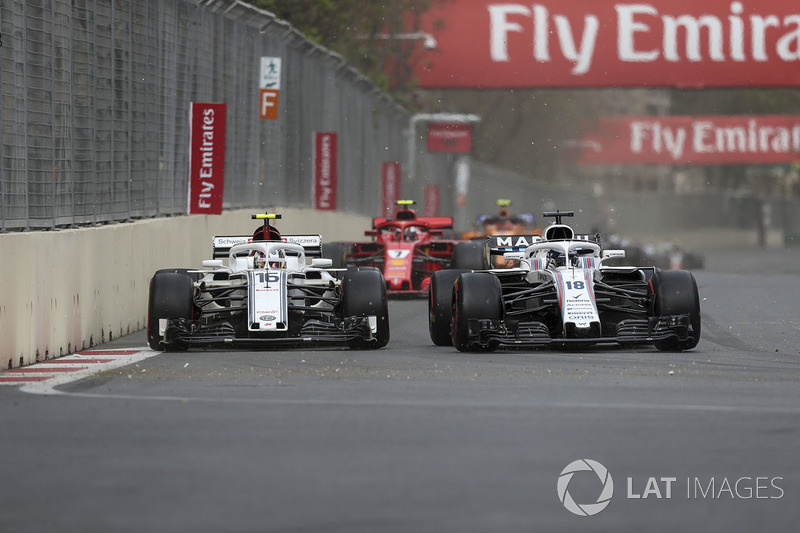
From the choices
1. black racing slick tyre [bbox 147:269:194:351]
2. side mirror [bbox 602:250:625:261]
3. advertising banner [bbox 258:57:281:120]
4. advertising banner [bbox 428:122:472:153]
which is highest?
advertising banner [bbox 428:122:472:153]

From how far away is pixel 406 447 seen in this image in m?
9.18

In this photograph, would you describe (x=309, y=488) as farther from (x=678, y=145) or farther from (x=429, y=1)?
(x=678, y=145)

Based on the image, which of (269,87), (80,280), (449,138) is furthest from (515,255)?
(449,138)

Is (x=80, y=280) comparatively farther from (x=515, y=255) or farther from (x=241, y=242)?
(x=515, y=255)


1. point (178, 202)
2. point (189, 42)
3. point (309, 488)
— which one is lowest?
point (309, 488)

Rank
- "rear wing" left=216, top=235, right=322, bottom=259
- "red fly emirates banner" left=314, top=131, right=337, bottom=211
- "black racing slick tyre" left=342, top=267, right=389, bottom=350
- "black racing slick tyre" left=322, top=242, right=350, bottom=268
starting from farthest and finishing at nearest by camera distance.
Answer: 1. "red fly emirates banner" left=314, top=131, right=337, bottom=211
2. "black racing slick tyre" left=322, top=242, right=350, bottom=268
3. "rear wing" left=216, top=235, right=322, bottom=259
4. "black racing slick tyre" left=342, top=267, right=389, bottom=350

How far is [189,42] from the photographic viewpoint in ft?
78.9

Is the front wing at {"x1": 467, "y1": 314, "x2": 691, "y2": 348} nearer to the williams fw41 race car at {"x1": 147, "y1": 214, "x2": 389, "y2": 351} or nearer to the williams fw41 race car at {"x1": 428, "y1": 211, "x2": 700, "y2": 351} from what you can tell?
the williams fw41 race car at {"x1": 428, "y1": 211, "x2": 700, "y2": 351}

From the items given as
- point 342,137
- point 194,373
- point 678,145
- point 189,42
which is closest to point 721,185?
point 678,145

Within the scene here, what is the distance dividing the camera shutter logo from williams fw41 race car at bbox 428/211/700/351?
265 inches

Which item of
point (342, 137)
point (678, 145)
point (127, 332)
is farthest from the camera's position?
point (678, 145)

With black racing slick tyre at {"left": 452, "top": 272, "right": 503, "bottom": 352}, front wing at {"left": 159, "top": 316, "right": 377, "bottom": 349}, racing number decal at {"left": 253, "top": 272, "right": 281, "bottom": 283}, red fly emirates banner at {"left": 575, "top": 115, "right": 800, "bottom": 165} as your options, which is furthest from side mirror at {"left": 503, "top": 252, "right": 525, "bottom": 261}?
red fly emirates banner at {"left": 575, "top": 115, "right": 800, "bottom": 165}

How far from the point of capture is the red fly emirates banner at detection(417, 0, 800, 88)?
48469 millimetres

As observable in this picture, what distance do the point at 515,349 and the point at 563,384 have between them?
11.4ft
